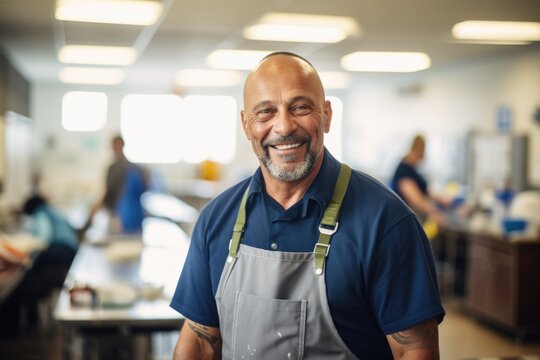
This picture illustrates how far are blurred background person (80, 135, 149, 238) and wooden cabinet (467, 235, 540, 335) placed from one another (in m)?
2.91

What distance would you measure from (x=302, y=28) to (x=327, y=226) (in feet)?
15.5

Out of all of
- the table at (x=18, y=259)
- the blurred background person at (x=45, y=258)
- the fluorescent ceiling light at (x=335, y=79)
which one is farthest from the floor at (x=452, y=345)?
the fluorescent ceiling light at (x=335, y=79)

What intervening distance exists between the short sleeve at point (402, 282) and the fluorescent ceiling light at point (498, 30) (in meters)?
4.64

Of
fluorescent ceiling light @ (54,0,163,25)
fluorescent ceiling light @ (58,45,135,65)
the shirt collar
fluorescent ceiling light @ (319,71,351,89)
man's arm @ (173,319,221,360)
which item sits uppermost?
fluorescent ceiling light @ (319,71,351,89)

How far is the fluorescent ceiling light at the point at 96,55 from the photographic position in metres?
7.56

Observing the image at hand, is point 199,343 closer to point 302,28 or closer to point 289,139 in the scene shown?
point 289,139

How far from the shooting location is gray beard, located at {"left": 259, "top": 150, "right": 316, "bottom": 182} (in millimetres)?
1586

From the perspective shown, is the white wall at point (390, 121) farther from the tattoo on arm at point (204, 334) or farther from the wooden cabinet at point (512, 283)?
the tattoo on arm at point (204, 334)

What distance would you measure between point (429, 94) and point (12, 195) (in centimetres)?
561

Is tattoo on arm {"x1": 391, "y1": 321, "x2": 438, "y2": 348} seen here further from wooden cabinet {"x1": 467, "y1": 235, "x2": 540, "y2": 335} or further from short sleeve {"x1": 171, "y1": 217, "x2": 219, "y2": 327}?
wooden cabinet {"x1": 467, "y1": 235, "x2": 540, "y2": 335}

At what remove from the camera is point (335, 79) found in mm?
10781

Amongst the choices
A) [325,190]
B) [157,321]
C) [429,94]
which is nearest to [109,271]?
[157,321]

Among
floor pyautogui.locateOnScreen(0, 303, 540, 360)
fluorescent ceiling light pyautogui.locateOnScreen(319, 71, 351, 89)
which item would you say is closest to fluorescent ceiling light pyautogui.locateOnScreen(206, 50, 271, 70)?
fluorescent ceiling light pyautogui.locateOnScreen(319, 71, 351, 89)

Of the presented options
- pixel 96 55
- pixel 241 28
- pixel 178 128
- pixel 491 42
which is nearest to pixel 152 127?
pixel 178 128
